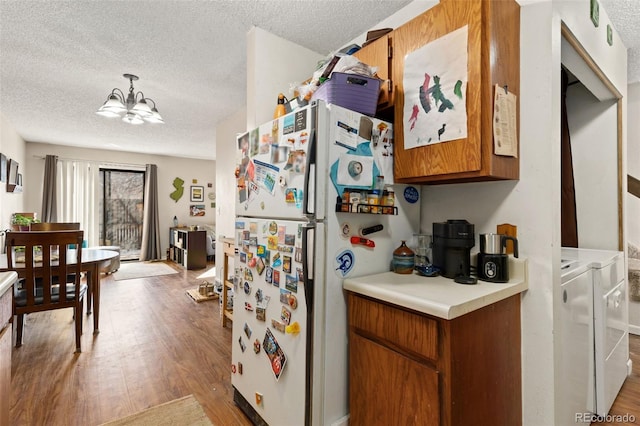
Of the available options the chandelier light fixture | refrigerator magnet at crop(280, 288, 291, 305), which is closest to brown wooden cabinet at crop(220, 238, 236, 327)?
the chandelier light fixture

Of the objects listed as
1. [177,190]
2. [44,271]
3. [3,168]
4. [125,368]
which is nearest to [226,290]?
[125,368]

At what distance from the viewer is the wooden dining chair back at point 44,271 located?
2326 millimetres

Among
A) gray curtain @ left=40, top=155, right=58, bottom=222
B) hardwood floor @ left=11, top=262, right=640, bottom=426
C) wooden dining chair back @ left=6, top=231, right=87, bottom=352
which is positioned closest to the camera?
hardwood floor @ left=11, top=262, right=640, bottom=426

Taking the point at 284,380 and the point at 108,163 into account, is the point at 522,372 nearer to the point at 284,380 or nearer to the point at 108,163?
the point at 284,380

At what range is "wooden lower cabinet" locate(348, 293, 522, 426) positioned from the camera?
1036 mm

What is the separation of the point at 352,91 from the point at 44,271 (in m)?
2.69

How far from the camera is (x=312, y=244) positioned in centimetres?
132

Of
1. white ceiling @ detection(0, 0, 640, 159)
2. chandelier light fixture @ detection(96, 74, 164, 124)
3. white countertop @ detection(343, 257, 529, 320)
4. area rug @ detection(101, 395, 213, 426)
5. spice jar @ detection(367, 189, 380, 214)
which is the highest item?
white ceiling @ detection(0, 0, 640, 159)

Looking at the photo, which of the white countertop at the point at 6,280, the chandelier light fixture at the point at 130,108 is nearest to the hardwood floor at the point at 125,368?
the white countertop at the point at 6,280

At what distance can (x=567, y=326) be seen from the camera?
1392 millimetres

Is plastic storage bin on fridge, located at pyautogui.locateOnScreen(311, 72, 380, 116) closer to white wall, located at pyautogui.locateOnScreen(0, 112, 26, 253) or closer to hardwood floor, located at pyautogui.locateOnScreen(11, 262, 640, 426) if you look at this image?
hardwood floor, located at pyautogui.locateOnScreen(11, 262, 640, 426)

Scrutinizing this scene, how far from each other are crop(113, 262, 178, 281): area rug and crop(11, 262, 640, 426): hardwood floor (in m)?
1.78

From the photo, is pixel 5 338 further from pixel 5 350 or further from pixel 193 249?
pixel 193 249

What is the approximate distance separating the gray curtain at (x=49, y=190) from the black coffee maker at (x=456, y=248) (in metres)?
7.11
